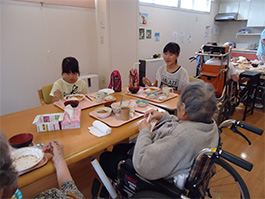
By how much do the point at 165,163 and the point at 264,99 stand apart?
3421mm

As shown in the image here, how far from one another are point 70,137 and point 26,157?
25 cm

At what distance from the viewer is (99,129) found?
1.15 meters

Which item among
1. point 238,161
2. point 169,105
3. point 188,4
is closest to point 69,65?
point 169,105

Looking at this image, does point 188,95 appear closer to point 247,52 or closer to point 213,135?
point 213,135

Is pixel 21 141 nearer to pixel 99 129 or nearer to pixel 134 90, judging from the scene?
pixel 99 129

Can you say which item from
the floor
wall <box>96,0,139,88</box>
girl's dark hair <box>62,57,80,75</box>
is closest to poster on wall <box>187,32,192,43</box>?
wall <box>96,0,139,88</box>

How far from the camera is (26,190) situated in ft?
4.91

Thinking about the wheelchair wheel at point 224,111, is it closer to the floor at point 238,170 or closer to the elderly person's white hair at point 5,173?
the floor at point 238,170

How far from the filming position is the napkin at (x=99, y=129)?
1108 millimetres

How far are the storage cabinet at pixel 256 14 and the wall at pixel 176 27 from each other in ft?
3.34

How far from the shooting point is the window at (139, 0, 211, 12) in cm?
419

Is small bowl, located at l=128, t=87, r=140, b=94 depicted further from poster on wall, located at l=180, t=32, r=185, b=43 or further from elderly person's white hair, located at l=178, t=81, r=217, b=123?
poster on wall, located at l=180, t=32, r=185, b=43

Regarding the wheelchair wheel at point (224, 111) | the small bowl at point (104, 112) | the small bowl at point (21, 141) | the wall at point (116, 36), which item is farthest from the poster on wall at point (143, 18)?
the small bowl at point (21, 141)

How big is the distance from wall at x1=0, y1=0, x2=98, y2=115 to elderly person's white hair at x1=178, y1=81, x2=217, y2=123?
100 inches
